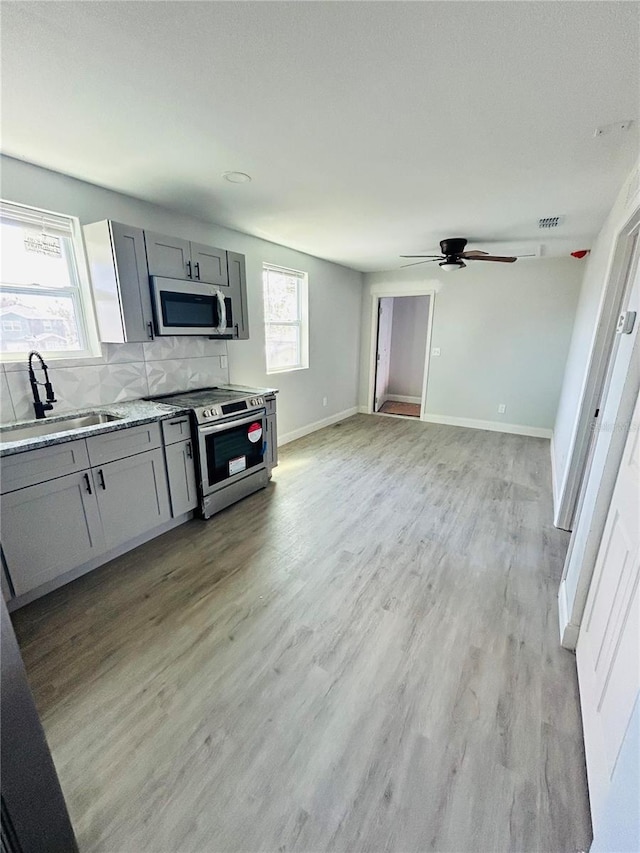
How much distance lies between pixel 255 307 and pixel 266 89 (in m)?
2.52

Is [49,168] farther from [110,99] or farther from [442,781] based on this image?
[442,781]

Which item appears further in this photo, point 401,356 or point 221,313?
point 401,356

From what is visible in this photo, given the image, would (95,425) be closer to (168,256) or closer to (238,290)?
(168,256)

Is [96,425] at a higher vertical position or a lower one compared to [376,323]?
lower

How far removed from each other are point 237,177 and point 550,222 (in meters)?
2.69

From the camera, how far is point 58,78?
1381 mm

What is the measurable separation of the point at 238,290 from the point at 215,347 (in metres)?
0.60

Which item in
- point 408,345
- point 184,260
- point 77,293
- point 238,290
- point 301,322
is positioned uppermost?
point 184,260

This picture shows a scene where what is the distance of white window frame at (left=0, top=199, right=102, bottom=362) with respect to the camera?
2231 millimetres

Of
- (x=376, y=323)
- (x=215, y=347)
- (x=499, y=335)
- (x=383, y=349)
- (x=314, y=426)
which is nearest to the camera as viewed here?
(x=215, y=347)

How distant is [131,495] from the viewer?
2316 mm

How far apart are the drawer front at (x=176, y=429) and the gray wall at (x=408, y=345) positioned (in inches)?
202

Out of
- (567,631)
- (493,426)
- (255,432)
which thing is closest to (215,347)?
(255,432)

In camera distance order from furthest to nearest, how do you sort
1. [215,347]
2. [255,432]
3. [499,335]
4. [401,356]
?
[401,356] < [499,335] < [215,347] < [255,432]
